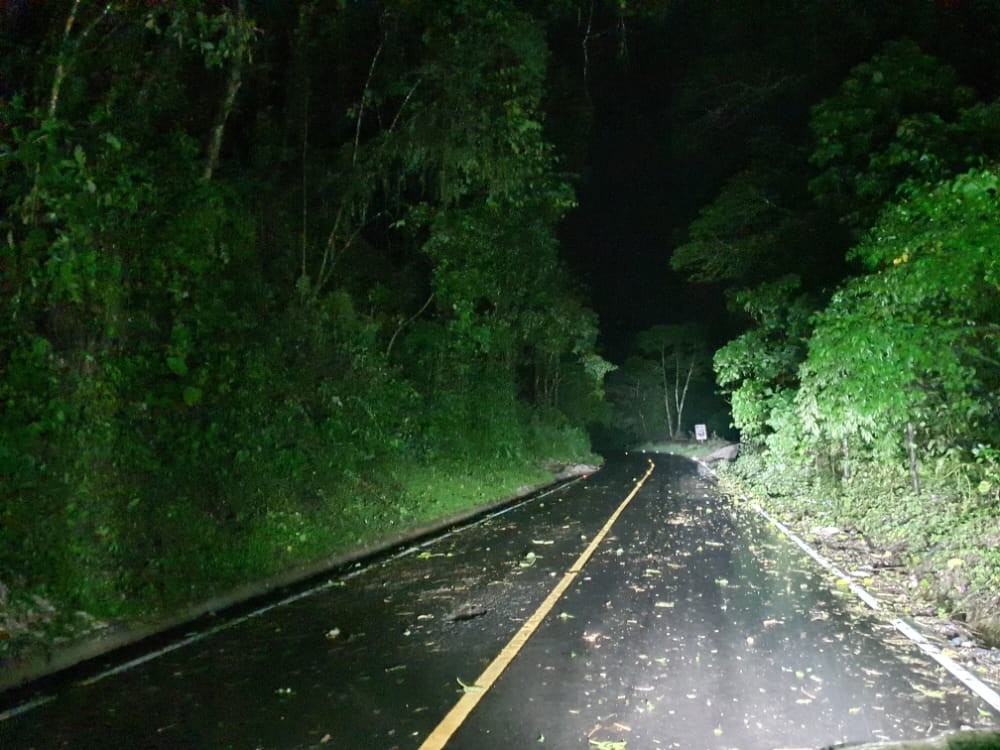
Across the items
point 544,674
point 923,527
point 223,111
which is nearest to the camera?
point 544,674

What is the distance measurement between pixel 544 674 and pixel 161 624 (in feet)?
14.2

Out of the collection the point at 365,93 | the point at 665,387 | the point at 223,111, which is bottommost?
the point at 665,387

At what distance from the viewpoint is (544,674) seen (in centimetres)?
Result: 586

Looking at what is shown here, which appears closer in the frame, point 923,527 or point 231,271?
point 923,527

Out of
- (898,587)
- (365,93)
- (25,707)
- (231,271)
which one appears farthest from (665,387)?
(25,707)

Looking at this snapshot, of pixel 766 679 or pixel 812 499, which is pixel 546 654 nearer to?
pixel 766 679

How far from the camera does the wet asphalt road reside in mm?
4836

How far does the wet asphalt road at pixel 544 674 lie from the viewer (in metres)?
4.84

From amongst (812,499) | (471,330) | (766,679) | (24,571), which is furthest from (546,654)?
(471,330)

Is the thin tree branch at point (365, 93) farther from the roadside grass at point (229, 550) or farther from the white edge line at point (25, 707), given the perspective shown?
the white edge line at point (25, 707)

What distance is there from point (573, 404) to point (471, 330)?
36.7 m

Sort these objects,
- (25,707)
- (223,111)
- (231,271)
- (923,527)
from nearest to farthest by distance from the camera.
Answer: (25,707), (923,527), (223,111), (231,271)

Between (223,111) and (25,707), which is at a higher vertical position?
(223,111)

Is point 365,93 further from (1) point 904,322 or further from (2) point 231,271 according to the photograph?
(1) point 904,322
